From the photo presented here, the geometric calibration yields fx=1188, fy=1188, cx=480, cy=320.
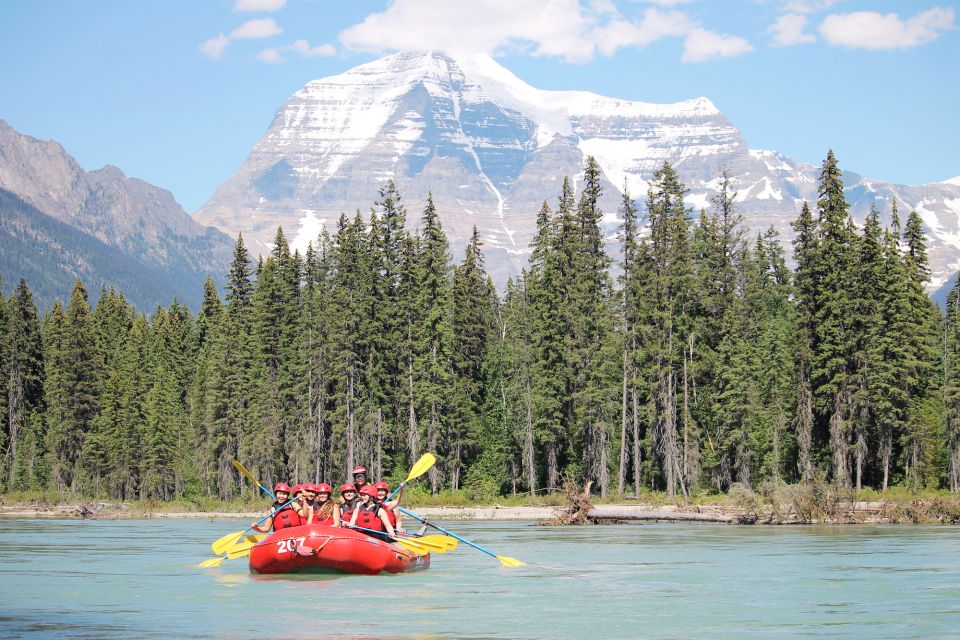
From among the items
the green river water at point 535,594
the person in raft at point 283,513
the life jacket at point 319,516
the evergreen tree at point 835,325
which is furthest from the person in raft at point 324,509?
the evergreen tree at point 835,325

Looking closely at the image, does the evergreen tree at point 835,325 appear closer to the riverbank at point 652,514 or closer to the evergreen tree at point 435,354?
the riverbank at point 652,514

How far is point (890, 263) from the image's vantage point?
225ft

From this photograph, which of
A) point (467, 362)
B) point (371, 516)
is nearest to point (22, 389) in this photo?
point (467, 362)

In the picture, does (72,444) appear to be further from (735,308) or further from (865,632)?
(865,632)

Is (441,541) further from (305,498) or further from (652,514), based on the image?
(652,514)

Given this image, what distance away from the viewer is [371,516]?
29625mm

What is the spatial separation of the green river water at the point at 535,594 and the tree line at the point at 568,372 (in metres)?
26.0

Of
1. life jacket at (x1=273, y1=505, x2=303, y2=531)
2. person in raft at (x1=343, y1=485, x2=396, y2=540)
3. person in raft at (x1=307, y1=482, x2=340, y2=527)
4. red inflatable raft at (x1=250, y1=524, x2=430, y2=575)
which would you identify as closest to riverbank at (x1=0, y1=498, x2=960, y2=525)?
person in raft at (x1=343, y1=485, x2=396, y2=540)

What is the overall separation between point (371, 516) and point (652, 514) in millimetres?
29640

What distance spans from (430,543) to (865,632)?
1335 centimetres

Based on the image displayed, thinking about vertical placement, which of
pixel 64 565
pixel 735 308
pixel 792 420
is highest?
pixel 735 308

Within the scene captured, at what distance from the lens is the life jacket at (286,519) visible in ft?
97.9

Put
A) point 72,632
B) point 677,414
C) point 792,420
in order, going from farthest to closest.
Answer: point 677,414, point 792,420, point 72,632

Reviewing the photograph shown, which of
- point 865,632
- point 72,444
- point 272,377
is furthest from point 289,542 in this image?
point 72,444
